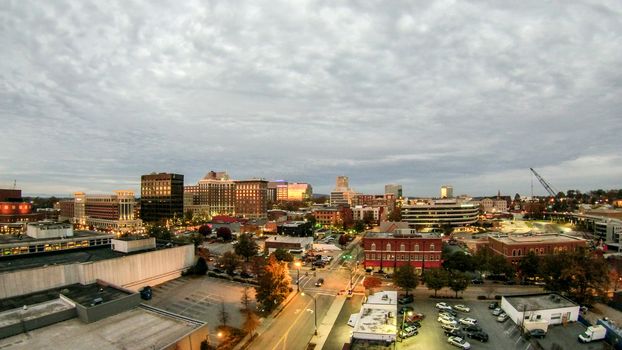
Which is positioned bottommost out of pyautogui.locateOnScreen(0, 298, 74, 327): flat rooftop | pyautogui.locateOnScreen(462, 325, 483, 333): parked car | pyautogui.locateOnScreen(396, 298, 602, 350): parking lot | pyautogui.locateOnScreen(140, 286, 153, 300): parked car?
pyautogui.locateOnScreen(396, 298, 602, 350): parking lot

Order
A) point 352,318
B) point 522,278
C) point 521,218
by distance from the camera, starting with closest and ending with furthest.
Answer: point 352,318, point 522,278, point 521,218

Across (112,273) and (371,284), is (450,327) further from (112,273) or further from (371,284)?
(112,273)

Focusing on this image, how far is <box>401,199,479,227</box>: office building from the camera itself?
115250 mm

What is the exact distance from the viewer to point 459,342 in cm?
3191

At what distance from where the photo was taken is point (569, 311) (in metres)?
38.1

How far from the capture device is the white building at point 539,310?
35.9 metres

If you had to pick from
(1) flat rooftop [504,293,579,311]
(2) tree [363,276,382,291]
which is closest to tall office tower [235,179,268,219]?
(2) tree [363,276,382,291]

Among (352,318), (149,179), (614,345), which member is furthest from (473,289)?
(149,179)

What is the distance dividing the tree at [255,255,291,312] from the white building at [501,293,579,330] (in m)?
26.4

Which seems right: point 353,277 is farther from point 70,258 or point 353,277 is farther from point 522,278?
point 70,258

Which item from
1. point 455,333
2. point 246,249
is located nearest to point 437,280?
point 455,333

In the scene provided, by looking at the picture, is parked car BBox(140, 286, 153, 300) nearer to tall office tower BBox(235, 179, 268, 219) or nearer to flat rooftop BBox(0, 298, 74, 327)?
flat rooftop BBox(0, 298, 74, 327)

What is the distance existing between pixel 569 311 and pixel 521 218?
134496mm

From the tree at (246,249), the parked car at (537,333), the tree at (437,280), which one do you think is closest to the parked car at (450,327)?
the parked car at (537,333)
